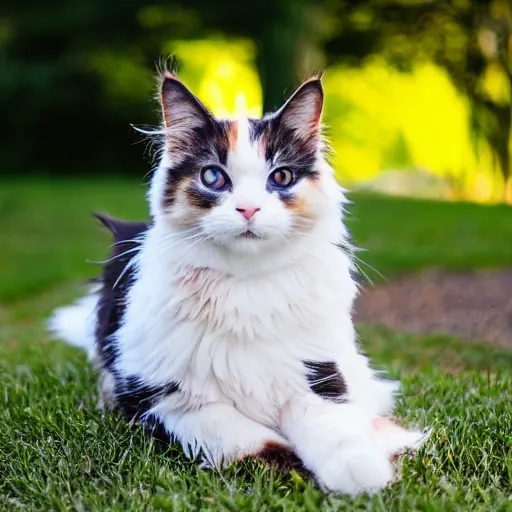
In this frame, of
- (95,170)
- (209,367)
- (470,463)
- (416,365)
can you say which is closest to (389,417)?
(470,463)

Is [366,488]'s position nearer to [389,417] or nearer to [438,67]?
[389,417]

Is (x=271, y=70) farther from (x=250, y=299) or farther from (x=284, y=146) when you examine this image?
(x=250, y=299)

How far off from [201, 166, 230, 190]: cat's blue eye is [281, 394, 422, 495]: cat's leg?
648mm

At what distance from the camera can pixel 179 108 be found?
2.17m

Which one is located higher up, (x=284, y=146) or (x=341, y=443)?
(x=284, y=146)

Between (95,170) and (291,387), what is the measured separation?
1361 centimetres

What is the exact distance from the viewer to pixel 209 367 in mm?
2086

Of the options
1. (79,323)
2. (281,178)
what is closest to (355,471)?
(281,178)

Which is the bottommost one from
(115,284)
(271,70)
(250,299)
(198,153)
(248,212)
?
(115,284)

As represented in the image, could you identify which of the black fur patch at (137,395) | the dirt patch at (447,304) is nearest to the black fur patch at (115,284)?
the black fur patch at (137,395)

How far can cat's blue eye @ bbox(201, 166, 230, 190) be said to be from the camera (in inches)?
80.2

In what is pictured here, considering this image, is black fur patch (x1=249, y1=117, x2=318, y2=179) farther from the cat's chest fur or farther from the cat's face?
the cat's chest fur

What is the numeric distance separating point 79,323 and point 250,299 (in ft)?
4.81

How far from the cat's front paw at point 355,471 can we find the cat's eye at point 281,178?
74cm
